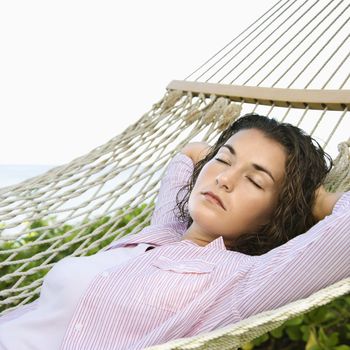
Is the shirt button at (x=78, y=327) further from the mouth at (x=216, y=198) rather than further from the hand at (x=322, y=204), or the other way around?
the hand at (x=322, y=204)

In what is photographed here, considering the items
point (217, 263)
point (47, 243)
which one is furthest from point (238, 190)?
point (47, 243)

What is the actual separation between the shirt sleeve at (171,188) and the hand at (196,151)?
0.02m

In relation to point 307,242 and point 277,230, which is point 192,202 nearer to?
point 277,230

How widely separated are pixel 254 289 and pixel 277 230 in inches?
11.8

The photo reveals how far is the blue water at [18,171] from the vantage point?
10830 mm

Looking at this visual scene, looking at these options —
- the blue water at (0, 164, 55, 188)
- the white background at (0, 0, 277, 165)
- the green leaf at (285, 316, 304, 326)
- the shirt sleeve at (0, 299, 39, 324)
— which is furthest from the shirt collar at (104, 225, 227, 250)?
the white background at (0, 0, 277, 165)

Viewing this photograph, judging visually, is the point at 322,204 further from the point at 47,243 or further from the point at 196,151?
the point at 47,243

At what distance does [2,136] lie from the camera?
11.3 m

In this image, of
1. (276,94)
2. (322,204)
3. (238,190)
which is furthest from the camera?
(276,94)

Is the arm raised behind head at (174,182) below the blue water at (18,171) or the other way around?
the other way around

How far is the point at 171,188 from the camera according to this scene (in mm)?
2086

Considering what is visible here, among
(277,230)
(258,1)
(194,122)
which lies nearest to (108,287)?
(277,230)

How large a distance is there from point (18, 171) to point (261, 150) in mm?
10270

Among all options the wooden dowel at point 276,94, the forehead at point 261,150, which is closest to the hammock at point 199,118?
the wooden dowel at point 276,94
